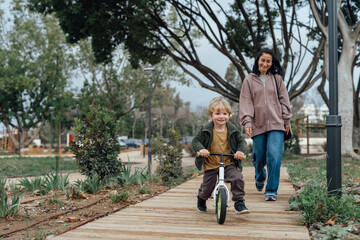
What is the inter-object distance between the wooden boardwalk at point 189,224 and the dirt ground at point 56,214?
316 mm

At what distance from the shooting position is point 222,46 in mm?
15188

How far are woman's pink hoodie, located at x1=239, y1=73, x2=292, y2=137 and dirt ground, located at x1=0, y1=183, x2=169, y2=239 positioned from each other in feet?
6.92

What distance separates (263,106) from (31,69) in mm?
35117

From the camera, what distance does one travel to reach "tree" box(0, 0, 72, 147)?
112ft

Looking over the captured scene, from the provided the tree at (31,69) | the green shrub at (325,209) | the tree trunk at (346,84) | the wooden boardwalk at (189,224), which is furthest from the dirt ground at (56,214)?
the tree at (31,69)

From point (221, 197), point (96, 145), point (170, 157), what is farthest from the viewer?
point (170, 157)

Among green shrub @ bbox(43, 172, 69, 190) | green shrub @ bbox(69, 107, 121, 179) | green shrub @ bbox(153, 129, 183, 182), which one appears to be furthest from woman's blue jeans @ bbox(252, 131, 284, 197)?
green shrub @ bbox(153, 129, 183, 182)

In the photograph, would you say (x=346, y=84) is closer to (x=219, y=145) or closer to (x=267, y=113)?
(x=267, y=113)

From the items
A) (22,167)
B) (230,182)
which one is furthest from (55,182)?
(230,182)

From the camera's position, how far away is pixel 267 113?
5047 mm

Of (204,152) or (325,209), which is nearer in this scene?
(325,209)

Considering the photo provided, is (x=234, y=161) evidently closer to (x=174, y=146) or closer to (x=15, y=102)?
(x=174, y=146)

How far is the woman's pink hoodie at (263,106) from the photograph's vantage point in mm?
5031

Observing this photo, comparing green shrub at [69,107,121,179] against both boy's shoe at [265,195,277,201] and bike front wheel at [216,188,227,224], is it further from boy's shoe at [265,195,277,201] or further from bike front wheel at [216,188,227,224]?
bike front wheel at [216,188,227,224]
